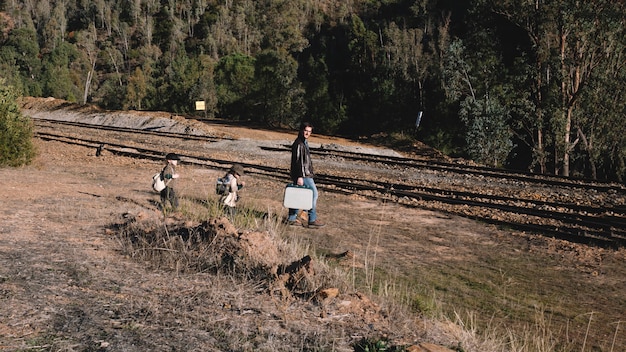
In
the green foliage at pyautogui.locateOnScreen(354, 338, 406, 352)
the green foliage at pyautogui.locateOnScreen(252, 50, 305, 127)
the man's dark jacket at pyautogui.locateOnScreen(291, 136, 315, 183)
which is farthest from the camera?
the green foliage at pyautogui.locateOnScreen(252, 50, 305, 127)

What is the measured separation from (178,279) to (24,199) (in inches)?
255

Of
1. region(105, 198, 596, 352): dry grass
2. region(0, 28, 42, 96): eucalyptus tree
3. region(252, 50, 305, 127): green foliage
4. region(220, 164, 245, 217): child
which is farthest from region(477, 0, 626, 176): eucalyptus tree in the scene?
region(0, 28, 42, 96): eucalyptus tree

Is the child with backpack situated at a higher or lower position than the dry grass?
higher

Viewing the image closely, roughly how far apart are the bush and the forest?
328cm

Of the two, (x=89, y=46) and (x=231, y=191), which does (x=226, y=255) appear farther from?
(x=89, y=46)

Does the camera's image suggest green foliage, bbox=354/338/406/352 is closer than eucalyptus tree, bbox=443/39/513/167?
Yes

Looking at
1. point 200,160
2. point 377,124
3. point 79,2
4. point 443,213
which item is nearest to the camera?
point 443,213

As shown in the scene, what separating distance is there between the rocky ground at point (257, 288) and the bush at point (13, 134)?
2759mm

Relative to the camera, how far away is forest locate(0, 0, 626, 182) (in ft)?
87.4

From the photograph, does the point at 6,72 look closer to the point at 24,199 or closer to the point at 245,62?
the point at 245,62

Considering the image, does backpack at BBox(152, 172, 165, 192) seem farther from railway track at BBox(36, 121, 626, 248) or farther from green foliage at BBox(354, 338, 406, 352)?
green foliage at BBox(354, 338, 406, 352)

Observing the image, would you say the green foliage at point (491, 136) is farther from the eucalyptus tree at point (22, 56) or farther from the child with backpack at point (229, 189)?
the eucalyptus tree at point (22, 56)

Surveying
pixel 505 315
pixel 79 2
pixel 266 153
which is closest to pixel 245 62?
pixel 266 153

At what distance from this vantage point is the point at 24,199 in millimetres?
10562
